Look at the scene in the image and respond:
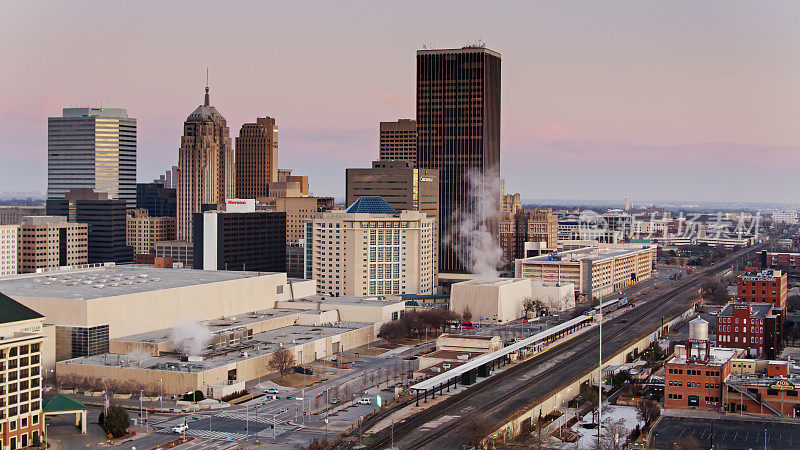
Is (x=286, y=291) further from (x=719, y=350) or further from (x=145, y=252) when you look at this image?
(x=145, y=252)

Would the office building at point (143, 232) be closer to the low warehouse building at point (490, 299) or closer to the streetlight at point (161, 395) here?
the low warehouse building at point (490, 299)

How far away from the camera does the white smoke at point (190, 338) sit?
6581 centimetres

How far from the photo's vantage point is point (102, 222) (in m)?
143

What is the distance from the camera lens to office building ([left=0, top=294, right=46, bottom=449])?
47188mm

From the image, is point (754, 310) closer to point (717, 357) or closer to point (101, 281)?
point (717, 357)

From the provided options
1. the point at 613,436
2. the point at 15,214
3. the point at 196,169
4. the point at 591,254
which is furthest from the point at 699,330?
the point at 15,214

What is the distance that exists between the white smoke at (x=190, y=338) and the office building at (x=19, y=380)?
632 inches

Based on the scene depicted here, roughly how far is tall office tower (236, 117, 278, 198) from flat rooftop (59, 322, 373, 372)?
117631mm

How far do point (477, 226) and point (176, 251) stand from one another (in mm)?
44128

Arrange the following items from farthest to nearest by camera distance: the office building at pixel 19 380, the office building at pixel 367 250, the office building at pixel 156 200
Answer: the office building at pixel 156 200
the office building at pixel 367 250
the office building at pixel 19 380

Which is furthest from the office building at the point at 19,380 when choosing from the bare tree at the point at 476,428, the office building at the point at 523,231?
the office building at the point at 523,231

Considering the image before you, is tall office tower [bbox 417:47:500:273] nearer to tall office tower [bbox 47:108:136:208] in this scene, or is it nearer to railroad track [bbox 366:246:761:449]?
railroad track [bbox 366:246:761:449]

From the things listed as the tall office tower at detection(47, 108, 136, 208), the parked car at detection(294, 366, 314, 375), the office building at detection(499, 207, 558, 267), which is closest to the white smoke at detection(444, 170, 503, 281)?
the office building at detection(499, 207, 558, 267)

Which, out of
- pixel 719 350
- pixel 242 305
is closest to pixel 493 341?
pixel 719 350
